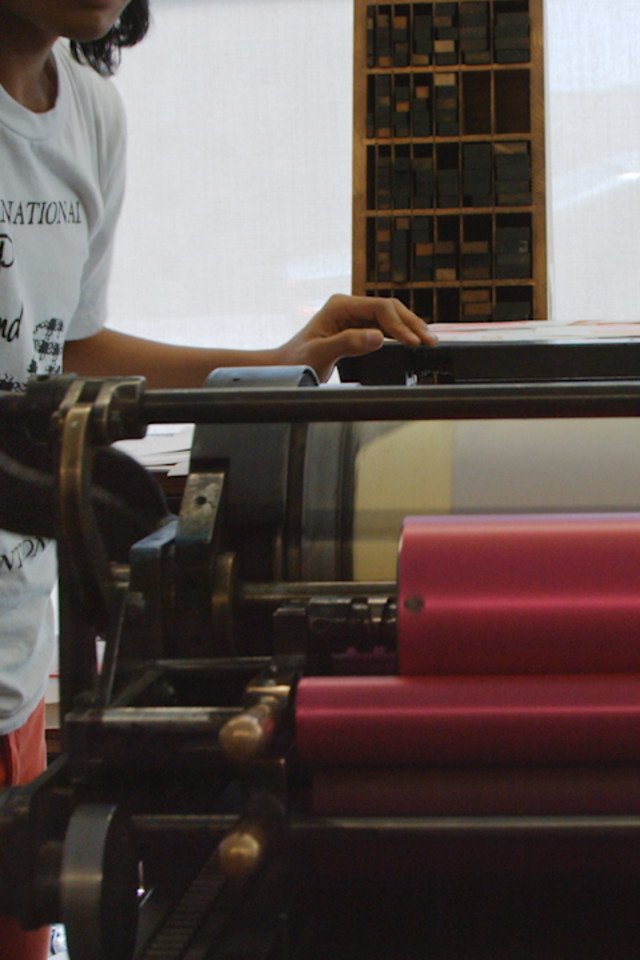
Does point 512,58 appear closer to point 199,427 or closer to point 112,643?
point 199,427

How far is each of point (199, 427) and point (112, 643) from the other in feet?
0.52

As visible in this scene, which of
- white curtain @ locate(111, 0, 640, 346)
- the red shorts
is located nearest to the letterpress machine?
the red shorts

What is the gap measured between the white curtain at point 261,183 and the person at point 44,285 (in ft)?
5.85

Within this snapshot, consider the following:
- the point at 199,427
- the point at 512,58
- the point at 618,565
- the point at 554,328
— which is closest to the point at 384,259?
the point at 512,58

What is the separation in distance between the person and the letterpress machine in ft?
1.18

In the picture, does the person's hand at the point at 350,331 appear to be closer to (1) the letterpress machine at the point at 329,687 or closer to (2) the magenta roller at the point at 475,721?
(1) the letterpress machine at the point at 329,687

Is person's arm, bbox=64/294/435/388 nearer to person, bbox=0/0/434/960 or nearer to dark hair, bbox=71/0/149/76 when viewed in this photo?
person, bbox=0/0/434/960

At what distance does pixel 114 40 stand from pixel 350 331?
56cm

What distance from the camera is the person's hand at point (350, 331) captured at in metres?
0.88

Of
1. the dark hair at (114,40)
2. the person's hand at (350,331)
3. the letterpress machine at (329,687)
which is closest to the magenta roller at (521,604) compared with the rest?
the letterpress machine at (329,687)

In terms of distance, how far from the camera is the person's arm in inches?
34.9

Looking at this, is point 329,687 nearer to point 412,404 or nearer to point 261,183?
point 412,404

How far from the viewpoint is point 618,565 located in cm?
44

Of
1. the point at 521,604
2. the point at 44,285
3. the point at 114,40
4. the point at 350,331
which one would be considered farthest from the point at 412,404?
the point at 114,40
